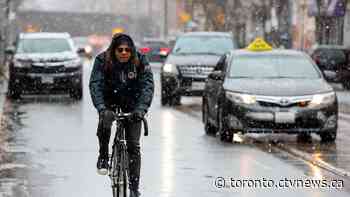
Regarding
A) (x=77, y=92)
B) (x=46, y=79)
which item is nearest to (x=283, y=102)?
(x=46, y=79)

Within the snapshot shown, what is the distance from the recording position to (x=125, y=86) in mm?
10836

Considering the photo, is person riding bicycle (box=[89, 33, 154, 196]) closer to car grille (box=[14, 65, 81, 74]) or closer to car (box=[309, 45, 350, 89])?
car grille (box=[14, 65, 81, 74])

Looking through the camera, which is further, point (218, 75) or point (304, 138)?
point (218, 75)

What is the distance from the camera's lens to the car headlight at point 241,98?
1802 cm

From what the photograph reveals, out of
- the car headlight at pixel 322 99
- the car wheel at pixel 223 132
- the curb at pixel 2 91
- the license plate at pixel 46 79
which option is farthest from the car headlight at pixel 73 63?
the car headlight at pixel 322 99

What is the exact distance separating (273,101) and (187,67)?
10000mm

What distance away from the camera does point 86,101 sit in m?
29.5

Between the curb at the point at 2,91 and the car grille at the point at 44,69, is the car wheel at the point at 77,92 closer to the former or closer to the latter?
the car grille at the point at 44,69

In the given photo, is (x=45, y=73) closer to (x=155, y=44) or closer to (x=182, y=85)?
(x=182, y=85)

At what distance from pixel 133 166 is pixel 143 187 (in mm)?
1934

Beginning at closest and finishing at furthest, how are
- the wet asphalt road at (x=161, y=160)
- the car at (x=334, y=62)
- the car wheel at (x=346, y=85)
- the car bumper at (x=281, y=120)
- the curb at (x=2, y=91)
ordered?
the wet asphalt road at (x=161, y=160)
the car bumper at (x=281, y=120)
the curb at (x=2, y=91)
the car wheel at (x=346, y=85)
the car at (x=334, y=62)

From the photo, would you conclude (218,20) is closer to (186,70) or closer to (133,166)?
(186,70)

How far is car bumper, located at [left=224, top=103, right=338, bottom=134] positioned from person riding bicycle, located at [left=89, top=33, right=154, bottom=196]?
7100 millimetres

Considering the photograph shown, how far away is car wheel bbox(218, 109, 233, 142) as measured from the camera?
1819 centimetres
